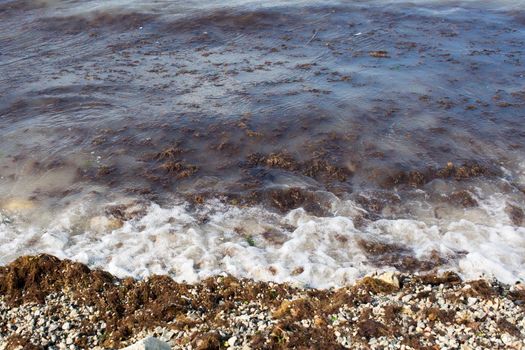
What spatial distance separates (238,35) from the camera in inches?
1070

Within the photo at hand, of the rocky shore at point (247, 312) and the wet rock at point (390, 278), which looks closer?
the rocky shore at point (247, 312)

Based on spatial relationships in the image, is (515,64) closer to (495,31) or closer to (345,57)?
(495,31)

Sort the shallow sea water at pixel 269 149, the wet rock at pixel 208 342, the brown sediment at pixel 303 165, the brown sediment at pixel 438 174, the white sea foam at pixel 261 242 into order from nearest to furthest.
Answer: the wet rock at pixel 208 342 → the white sea foam at pixel 261 242 → the shallow sea water at pixel 269 149 → the brown sediment at pixel 438 174 → the brown sediment at pixel 303 165

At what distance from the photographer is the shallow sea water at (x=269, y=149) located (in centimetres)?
1195

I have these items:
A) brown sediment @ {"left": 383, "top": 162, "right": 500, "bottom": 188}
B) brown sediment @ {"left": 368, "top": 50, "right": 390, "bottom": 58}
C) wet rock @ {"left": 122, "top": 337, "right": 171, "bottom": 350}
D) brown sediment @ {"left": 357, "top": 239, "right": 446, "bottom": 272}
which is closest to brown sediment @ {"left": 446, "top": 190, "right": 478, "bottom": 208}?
brown sediment @ {"left": 383, "top": 162, "right": 500, "bottom": 188}

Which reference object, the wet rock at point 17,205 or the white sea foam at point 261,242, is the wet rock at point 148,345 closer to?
the white sea foam at point 261,242

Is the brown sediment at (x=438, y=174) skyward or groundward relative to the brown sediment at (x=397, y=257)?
skyward

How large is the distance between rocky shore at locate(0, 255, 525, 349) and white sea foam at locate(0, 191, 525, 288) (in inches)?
31.0

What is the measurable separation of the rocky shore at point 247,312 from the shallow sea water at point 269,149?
3.13 feet

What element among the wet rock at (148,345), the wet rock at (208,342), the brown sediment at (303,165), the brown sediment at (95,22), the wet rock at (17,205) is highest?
the brown sediment at (95,22)

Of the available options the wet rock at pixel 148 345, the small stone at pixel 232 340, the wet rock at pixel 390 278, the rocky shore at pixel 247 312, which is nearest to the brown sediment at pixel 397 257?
the rocky shore at pixel 247 312

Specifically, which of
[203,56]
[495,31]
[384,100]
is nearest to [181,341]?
[384,100]

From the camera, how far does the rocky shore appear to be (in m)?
8.40

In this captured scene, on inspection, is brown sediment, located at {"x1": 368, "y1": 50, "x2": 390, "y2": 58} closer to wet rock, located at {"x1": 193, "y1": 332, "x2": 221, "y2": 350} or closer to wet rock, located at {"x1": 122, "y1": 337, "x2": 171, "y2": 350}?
wet rock, located at {"x1": 193, "y1": 332, "x2": 221, "y2": 350}
